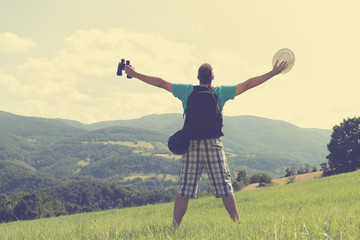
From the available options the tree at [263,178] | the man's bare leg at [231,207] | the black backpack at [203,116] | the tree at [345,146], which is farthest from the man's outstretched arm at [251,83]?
the tree at [263,178]

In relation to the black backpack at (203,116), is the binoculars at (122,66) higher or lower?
higher

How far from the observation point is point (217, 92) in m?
4.54

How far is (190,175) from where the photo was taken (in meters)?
4.43

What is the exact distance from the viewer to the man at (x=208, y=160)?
14.2ft

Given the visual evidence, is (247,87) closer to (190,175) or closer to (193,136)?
(193,136)

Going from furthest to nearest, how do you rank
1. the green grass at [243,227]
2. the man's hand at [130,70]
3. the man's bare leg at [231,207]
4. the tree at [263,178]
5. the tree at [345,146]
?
1. the tree at [263,178]
2. the tree at [345,146]
3. the man's hand at [130,70]
4. the man's bare leg at [231,207]
5. the green grass at [243,227]

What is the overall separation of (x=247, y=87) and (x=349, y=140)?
50.1m

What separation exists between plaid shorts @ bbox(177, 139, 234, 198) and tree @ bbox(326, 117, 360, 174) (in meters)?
49.0

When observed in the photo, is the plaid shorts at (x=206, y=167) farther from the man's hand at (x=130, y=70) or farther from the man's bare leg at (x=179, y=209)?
the man's hand at (x=130, y=70)

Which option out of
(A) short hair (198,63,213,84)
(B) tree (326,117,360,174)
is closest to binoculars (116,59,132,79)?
(A) short hair (198,63,213,84)

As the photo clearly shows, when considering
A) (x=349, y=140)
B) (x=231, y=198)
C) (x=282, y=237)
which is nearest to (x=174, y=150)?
(x=231, y=198)

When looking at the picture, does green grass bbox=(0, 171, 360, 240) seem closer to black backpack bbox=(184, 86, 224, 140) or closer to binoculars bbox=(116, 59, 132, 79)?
black backpack bbox=(184, 86, 224, 140)

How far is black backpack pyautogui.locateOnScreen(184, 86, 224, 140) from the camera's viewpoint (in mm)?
4305

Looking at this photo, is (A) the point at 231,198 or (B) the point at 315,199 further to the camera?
(B) the point at 315,199
